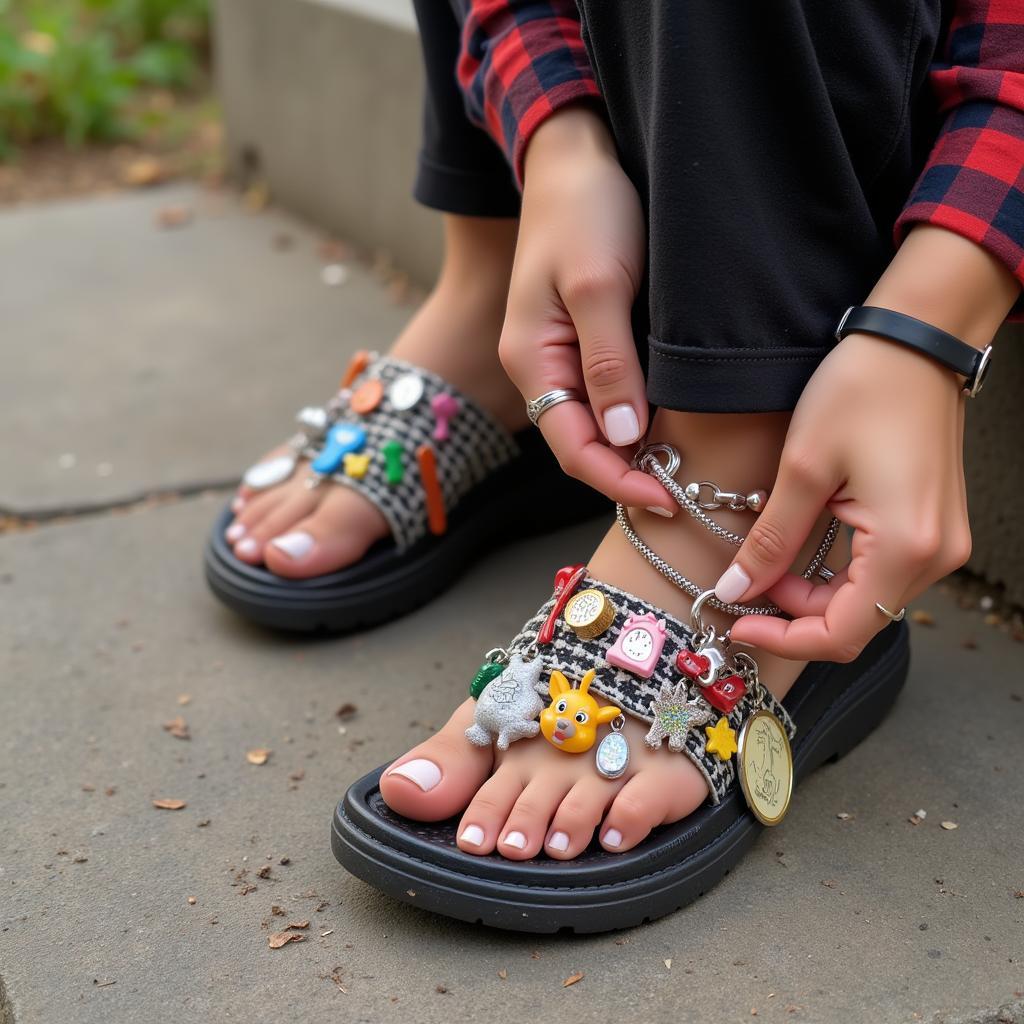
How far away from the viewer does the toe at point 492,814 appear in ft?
3.00

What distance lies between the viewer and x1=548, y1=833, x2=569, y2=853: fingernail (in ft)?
3.01

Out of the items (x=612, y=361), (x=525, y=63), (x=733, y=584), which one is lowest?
(x=733, y=584)

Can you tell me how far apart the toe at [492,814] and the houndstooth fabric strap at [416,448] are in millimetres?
430

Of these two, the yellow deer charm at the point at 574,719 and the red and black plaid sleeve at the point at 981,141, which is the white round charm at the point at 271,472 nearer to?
the yellow deer charm at the point at 574,719

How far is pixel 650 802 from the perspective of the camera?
0.93 meters

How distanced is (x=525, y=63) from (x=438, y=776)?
1.92 ft

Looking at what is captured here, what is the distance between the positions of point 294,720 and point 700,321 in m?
0.57

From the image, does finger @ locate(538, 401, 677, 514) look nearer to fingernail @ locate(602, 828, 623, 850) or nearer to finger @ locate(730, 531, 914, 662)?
finger @ locate(730, 531, 914, 662)

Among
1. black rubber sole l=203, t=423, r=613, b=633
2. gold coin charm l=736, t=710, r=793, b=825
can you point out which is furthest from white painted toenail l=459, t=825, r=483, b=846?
black rubber sole l=203, t=423, r=613, b=633

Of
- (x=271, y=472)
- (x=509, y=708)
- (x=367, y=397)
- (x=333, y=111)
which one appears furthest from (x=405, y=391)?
(x=333, y=111)

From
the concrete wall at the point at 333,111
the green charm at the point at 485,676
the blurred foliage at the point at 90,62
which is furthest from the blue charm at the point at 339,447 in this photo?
the blurred foliage at the point at 90,62

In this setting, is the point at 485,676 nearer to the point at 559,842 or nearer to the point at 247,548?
the point at 559,842

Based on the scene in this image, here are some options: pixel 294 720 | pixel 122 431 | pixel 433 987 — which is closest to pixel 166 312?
pixel 122 431

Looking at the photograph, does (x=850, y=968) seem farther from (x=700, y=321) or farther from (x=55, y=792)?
(x=55, y=792)
